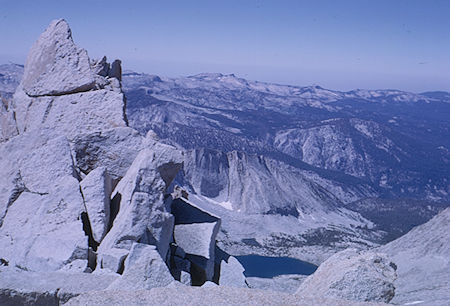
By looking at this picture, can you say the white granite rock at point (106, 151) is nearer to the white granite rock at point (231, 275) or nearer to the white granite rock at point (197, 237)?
the white granite rock at point (197, 237)

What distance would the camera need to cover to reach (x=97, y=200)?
38.8 ft

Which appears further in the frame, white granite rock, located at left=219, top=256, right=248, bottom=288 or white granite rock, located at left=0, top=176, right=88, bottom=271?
white granite rock, located at left=219, top=256, right=248, bottom=288

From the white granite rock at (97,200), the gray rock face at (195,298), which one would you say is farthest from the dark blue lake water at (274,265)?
the gray rock face at (195,298)

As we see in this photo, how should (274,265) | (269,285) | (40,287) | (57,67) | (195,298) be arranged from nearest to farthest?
1. (195,298)
2. (40,287)
3. (57,67)
4. (269,285)
5. (274,265)

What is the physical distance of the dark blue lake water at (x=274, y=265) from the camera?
88750 mm

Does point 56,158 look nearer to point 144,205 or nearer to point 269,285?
point 144,205

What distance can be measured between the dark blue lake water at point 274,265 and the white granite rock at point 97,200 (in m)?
77.7

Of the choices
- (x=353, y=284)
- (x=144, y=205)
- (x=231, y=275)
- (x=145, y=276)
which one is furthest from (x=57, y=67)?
(x=353, y=284)

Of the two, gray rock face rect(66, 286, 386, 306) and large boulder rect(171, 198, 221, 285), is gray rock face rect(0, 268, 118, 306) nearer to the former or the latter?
gray rock face rect(66, 286, 386, 306)

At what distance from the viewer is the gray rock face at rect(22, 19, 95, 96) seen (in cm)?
1725

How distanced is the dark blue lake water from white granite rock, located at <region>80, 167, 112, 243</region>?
255ft

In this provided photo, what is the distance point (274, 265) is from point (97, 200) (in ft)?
292

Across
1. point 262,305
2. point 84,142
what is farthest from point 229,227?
point 262,305

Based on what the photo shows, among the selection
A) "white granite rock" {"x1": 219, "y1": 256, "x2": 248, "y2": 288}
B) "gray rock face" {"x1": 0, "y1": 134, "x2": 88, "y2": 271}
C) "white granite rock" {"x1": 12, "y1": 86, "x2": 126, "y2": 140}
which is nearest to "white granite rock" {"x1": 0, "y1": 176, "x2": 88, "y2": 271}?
"gray rock face" {"x1": 0, "y1": 134, "x2": 88, "y2": 271}
